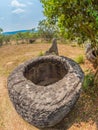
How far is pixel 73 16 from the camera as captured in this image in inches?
588

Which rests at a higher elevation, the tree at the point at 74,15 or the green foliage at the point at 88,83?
the tree at the point at 74,15

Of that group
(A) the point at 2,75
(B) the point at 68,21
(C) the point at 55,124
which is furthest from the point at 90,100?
(A) the point at 2,75

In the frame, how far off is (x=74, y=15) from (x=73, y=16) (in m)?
0.08

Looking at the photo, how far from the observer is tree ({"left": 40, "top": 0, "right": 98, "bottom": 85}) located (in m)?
14.1

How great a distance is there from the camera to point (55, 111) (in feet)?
48.4

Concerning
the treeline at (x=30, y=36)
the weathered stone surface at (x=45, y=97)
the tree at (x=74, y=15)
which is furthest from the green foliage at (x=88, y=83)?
the treeline at (x=30, y=36)

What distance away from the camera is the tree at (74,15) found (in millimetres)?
14094

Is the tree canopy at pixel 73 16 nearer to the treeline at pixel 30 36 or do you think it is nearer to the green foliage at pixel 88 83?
the green foliage at pixel 88 83

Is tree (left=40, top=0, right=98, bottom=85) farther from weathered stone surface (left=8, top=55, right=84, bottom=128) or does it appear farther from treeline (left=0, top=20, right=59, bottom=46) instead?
treeline (left=0, top=20, right=59, bottom=46)

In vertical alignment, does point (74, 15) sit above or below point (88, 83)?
above

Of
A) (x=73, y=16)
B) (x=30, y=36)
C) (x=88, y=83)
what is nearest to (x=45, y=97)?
(x=88, y=83)

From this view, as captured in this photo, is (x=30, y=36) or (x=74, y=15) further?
(x=30, y=36)

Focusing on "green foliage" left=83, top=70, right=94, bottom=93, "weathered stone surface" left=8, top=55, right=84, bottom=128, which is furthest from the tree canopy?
"green foliage" left=83, top=70, right=94, bottom=93

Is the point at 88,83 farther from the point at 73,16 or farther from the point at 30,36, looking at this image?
the point at 30,36
